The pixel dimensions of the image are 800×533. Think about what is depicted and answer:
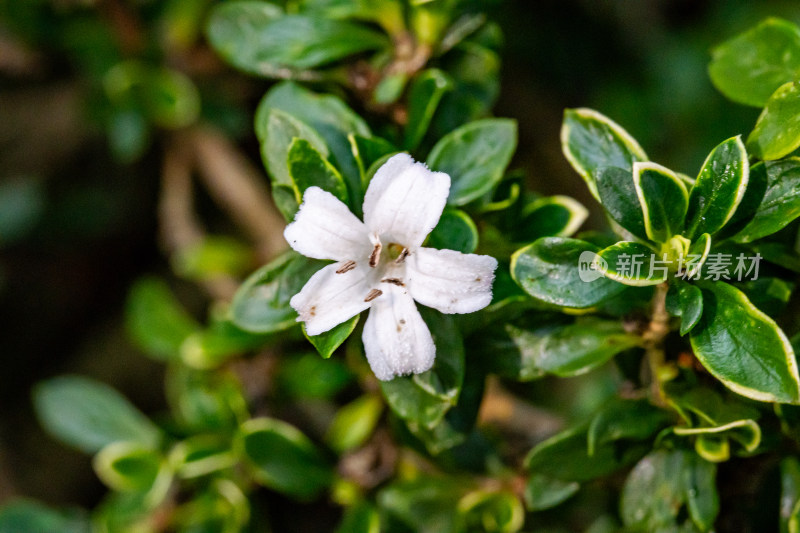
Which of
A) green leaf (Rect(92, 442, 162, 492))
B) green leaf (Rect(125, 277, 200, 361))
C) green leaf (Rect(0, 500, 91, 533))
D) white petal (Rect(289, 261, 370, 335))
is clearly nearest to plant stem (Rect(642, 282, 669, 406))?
white petal (Rect(289, 261, 370, 335))

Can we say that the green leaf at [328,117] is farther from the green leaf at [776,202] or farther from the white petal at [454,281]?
the green leaf at [776,202]

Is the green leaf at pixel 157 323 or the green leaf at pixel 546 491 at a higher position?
the green leaf at pixel 546 491

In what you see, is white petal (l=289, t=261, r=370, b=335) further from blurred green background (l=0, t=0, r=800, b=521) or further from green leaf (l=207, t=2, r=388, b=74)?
blurred green background (l=0, t=0, r=800, b=521)

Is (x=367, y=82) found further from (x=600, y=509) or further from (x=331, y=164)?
(x=600, y=509)

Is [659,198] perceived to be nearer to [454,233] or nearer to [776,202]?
[776,202]

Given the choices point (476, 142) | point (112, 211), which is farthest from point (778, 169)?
point (112, 211)

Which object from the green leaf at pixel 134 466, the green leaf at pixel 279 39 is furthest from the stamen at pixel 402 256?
the green leaf at pixel 134 466

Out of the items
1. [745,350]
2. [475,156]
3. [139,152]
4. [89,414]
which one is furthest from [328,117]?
[139,152]
